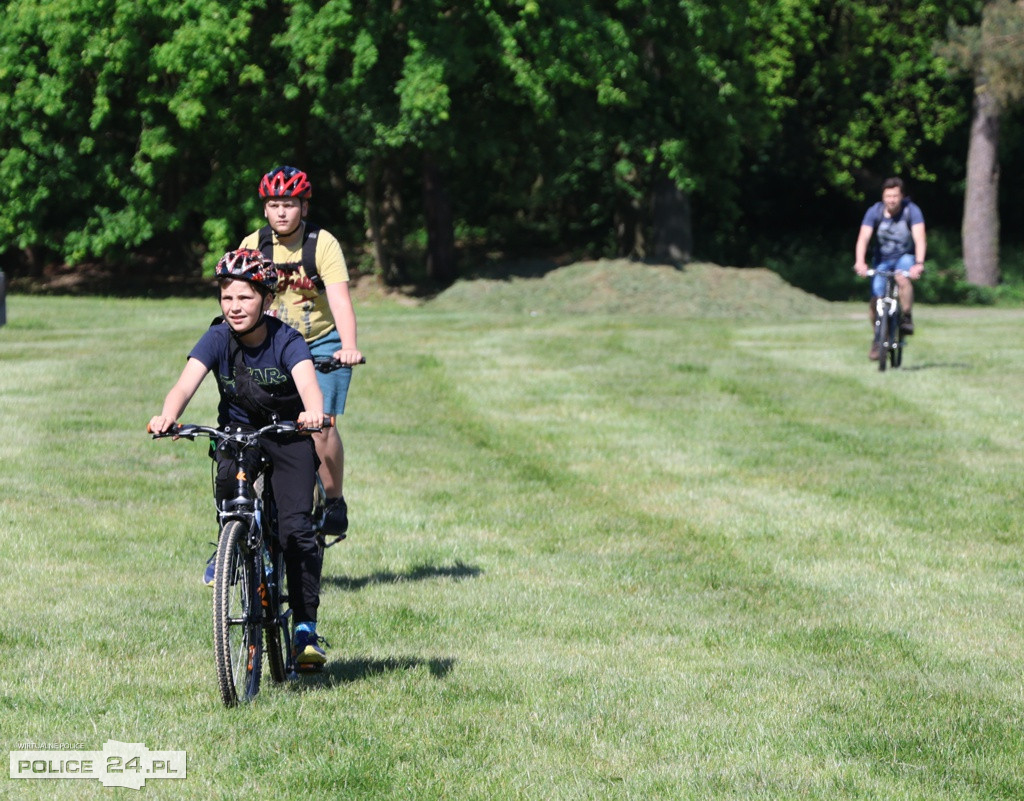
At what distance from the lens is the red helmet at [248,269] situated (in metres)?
6.45

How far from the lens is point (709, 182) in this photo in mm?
44094

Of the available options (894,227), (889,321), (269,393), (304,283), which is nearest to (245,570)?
(269,393)

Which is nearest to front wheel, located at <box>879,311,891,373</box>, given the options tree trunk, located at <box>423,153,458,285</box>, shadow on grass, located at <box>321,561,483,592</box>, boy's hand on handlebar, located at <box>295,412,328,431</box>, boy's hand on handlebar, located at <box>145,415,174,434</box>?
shadow on grass, located at <box>321,561,483,592</box>

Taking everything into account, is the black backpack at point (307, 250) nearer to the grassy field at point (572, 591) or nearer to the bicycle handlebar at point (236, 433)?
the grassy field at point (572, 591)

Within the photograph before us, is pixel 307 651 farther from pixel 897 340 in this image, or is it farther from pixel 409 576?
pixel 897 340

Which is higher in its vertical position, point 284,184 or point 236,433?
point 284,184

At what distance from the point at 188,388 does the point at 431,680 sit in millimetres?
1577

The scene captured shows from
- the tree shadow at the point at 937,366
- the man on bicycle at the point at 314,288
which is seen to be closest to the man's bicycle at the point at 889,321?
the tree shadow at the point at 937,366

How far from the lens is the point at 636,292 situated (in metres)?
33.0

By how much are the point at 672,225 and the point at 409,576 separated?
3027 centimetres

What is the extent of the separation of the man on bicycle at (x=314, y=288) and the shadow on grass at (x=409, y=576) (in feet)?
1.85

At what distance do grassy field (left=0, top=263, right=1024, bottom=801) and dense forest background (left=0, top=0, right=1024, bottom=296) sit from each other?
51.5ft

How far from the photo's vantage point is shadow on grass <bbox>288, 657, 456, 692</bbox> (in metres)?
6.94

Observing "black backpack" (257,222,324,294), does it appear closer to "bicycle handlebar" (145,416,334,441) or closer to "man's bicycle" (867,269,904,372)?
"bicycle handlebar" (145,416,334,441)
